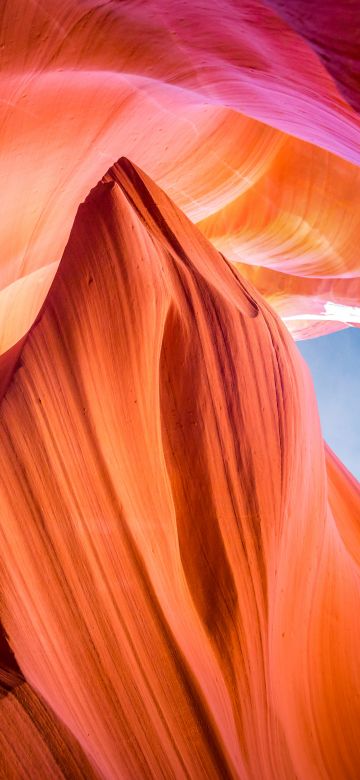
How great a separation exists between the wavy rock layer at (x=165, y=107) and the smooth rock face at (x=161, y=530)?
0.24 m

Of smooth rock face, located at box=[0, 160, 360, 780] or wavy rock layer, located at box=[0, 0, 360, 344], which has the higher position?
wavy rock layer, located at box=[0, 0, 360, 344]

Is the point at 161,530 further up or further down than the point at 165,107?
further down

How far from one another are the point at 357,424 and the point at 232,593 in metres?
12.9

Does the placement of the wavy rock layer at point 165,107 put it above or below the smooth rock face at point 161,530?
above

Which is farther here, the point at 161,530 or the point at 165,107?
the point at 165,107

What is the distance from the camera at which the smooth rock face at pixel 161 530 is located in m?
1.25

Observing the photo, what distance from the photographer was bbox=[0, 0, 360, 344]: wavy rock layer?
3.73 ft

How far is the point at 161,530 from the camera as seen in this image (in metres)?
1.58

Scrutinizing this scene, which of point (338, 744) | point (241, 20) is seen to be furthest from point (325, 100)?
point (338, 744)

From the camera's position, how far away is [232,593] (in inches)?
64.6

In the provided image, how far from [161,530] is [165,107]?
4.86 feet

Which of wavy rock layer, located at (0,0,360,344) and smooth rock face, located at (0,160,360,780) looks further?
smooth rock face, located at (0,160,360,780)

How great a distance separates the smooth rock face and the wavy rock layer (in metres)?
0.24

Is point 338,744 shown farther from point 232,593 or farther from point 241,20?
point 241,20
